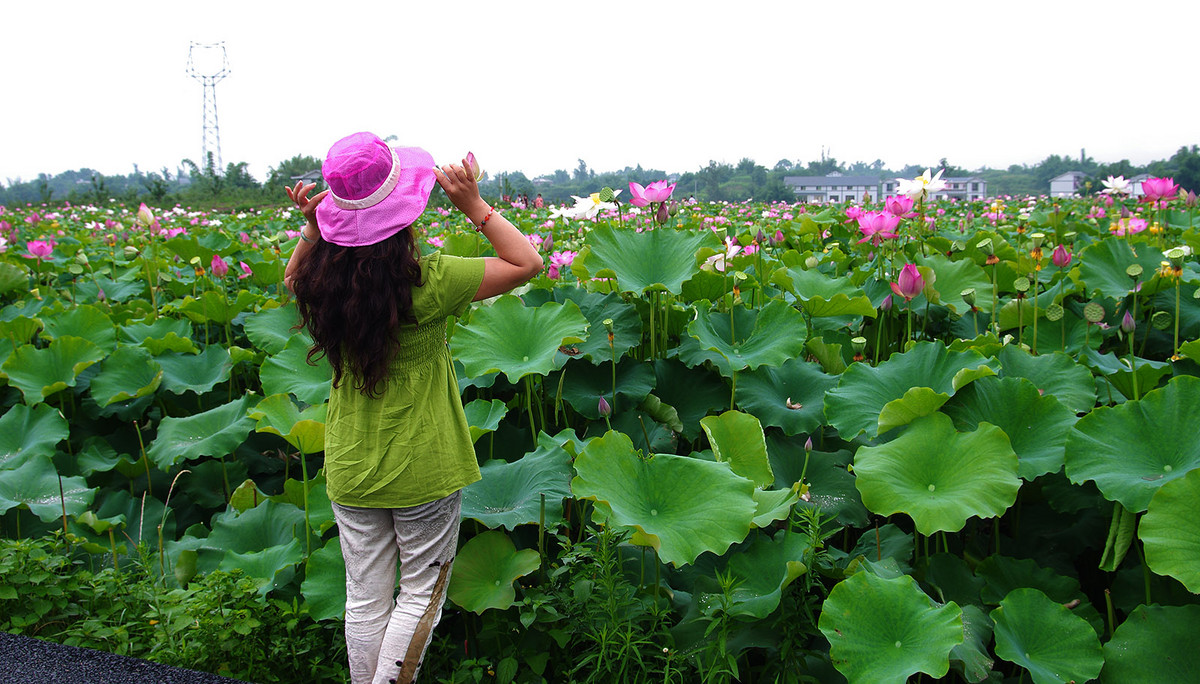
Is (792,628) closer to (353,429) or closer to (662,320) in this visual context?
(353,429)

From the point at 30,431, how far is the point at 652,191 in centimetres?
216

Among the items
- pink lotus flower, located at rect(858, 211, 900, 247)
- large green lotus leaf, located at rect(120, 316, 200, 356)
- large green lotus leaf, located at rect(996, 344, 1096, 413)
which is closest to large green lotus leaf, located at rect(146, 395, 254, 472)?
large green lotus leaf, located at rect(120, 316, 200, 356)

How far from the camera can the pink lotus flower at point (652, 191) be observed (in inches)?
95.1

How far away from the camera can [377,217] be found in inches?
52.6

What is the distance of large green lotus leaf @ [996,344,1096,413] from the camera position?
1755 millimetres

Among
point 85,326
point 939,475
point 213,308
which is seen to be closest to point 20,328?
point 85,326

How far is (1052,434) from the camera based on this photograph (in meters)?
1.60

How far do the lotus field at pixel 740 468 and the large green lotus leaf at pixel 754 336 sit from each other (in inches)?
0.5

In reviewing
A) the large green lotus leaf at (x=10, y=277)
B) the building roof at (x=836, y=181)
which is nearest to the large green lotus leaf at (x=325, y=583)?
the large green lotus leaf at (x=10, y=277)

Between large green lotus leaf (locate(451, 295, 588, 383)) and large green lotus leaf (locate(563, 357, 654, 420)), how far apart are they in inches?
8.1

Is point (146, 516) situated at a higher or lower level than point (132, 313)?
lower

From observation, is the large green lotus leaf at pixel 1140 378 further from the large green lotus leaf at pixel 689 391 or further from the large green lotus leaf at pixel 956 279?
the large green lotus leaf at pixel 689 391

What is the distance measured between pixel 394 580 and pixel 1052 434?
1416mm

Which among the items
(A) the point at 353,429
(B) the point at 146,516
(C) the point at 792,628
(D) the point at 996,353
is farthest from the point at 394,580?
(D) the point at 996,353
